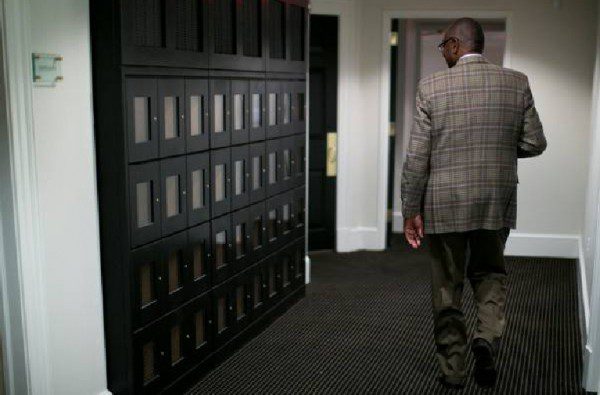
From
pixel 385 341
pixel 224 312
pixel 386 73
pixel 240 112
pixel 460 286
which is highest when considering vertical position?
pixel 386 73

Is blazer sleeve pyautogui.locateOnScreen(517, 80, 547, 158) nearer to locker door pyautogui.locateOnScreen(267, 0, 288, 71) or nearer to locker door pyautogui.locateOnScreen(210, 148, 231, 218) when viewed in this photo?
locker door pyautogui.locateOnScreen(210, 148, 231, 218)

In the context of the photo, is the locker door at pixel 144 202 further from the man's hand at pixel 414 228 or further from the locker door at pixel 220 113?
the man's hand at pixel 414 228

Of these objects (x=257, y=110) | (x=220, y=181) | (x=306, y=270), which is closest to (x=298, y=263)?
(x=306, y=270)

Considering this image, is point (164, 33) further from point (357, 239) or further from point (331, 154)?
point (357, 239)

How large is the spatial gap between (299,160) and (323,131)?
1383mm

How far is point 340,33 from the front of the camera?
18.5 feet

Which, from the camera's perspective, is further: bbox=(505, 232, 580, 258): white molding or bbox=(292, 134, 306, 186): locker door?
bbox=(505, 232, 580, 258): white molding

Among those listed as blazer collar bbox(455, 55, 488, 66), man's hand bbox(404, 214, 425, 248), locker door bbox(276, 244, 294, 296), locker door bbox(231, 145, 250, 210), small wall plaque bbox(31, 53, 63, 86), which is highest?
blazer collar bbox(455, 55, 488, 66)

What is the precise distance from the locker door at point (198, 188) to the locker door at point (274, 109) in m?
0.74

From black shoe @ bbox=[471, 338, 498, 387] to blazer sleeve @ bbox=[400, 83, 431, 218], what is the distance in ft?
2.11

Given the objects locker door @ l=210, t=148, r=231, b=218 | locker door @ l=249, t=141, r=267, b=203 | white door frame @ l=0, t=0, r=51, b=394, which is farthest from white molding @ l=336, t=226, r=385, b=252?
white door frame @ l=0, t=0, r=51, b=394

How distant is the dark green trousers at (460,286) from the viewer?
3.10m

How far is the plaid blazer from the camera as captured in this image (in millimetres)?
2973

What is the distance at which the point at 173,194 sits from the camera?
3.08 metres
